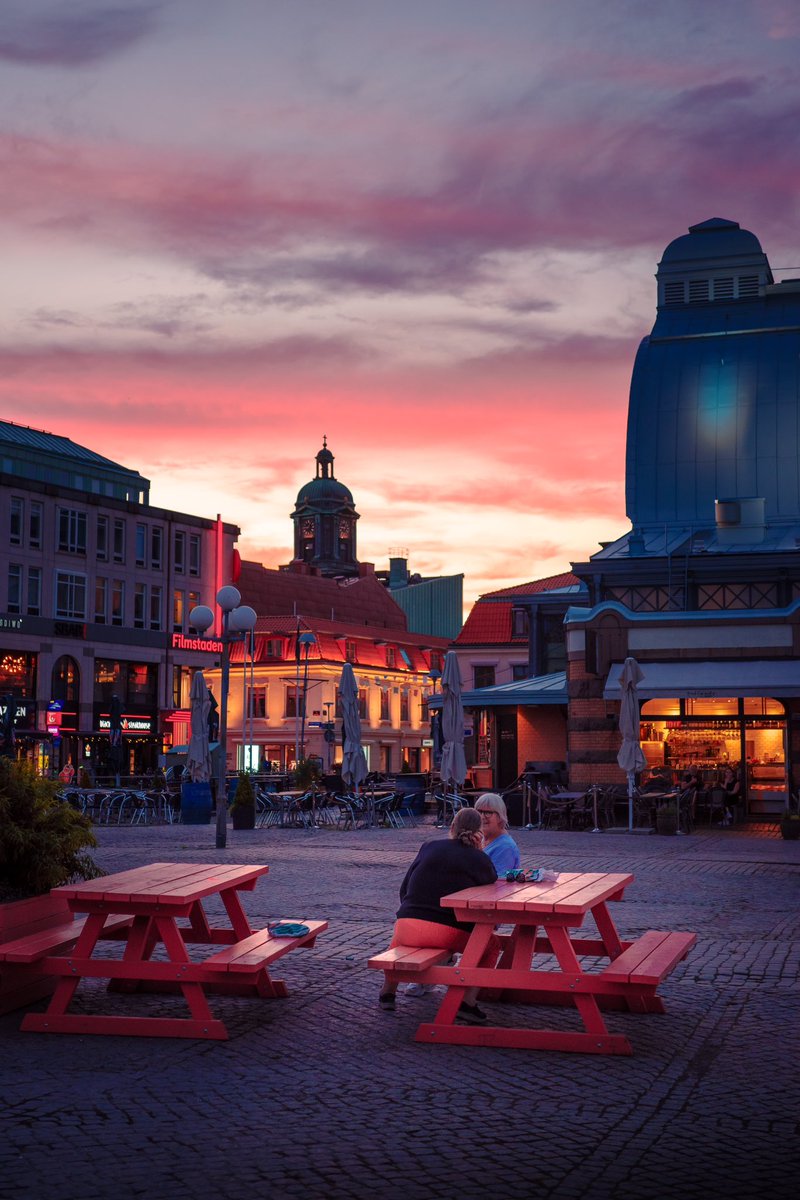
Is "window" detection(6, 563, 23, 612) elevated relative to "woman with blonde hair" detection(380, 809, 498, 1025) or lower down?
elevated

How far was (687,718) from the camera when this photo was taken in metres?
36.8

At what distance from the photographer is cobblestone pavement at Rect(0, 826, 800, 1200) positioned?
5930 millimetres

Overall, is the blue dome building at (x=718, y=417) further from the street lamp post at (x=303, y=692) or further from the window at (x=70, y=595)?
the window at (x=70, y=595)

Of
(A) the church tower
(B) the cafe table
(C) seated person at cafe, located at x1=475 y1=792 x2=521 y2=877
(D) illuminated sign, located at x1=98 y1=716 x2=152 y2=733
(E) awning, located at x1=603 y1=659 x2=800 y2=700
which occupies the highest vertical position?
(A) the church tower

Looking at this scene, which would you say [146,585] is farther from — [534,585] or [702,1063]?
[702,1063]

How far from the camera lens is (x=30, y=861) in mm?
9531

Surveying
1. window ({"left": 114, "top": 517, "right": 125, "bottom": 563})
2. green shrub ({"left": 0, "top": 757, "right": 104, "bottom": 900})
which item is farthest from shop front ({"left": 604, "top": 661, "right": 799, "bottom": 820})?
window ({"left": 114, "top": 517, "right": 125, "bottom": 563})

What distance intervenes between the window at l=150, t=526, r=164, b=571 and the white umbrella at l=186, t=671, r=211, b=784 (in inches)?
1687

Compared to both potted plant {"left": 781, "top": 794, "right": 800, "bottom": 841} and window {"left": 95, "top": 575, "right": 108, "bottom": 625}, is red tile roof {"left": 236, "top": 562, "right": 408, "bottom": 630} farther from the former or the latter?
potted plant {"left": 781, "top": 794, "right": 800, "bottom": 841}

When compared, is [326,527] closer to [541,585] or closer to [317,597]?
[317,597]

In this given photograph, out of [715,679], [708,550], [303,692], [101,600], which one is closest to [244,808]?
[715,679]

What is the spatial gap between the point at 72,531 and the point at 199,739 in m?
40.9

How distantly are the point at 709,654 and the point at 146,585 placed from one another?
48.0 m

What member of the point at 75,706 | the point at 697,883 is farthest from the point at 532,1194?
the point at 75,706
